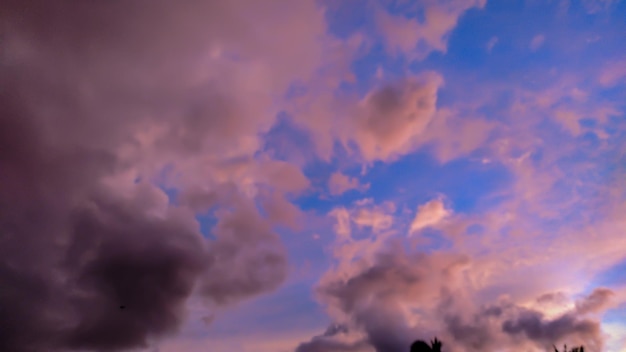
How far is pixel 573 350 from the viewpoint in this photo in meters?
62.5

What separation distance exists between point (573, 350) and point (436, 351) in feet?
81.7

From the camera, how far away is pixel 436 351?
8231cm

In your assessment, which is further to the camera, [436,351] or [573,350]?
[436,351]
